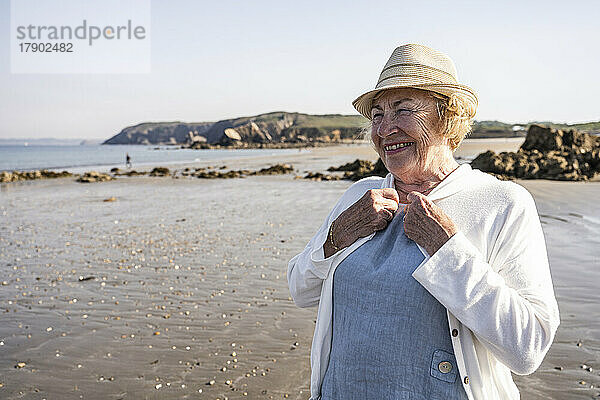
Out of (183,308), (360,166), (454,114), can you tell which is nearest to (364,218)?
(454,114)

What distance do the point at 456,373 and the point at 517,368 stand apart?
0.23m

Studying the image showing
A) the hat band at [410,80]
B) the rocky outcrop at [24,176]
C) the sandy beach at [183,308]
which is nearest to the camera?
the hat band at [410,80]

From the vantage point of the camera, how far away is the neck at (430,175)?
2.53 m

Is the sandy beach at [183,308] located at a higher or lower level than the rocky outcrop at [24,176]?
lower

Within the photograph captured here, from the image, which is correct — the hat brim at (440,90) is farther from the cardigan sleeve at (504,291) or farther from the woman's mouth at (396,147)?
the cardigan sleeve at (504,291)

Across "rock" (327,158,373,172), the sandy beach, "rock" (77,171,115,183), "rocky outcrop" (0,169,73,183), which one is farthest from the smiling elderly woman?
"rocky outcrop" (0,169,73,183)

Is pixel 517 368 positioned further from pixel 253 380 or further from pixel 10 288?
pixel 10 288

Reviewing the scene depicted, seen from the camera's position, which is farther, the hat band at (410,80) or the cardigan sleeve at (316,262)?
the cardigan sleeve at (316,262)

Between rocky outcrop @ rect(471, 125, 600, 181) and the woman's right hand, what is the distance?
1903 centimetres

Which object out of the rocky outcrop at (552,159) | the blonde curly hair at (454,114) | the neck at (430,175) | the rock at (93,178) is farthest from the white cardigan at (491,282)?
the rock at (93,178)

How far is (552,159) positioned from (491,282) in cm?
2154

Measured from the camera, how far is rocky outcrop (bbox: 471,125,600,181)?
2080 cm

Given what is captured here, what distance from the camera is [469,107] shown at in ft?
8.29

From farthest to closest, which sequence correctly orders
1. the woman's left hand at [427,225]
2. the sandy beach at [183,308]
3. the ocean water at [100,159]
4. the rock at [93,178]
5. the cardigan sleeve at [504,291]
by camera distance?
the ocean water at [100,159], the rock at [93,178], the sandy beach at [183,308], the woman's left hand at [427,225], the cardigan sleeve at [504,291]
